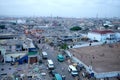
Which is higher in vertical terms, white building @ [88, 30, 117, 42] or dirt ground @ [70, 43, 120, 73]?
white building @ [88, 30, 117, 42]

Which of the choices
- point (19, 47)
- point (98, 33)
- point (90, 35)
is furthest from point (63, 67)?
point (90, 35)

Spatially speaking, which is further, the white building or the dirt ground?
the white building

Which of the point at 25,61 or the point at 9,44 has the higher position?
the point at 9,44

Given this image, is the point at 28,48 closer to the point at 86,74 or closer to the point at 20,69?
the point at 20,69

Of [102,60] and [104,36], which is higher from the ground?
[104,36]

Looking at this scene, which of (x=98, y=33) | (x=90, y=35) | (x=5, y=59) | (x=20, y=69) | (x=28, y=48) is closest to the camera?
(x=20, y=69)

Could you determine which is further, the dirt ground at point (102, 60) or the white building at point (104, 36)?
the white building at point (104, 36)

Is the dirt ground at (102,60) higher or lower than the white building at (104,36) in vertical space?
lower

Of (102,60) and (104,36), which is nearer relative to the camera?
(102,60)

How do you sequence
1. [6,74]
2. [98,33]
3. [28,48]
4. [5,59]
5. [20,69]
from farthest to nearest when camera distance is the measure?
[98,33] → [28,48] → [5,59] → [20,69] → [6,74]

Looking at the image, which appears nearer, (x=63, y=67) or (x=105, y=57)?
(x=63, y=67)
